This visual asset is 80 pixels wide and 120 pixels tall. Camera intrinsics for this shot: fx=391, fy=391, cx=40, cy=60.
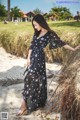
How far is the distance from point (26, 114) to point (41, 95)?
0.40 m

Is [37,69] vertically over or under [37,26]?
under

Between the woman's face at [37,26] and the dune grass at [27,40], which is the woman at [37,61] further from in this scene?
the dune grass at [27,40]

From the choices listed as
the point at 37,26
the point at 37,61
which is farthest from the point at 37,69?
the point at 37,26

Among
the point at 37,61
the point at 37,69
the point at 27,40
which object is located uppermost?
the point at 37,61

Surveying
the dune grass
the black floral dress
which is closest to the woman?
the black floral dress

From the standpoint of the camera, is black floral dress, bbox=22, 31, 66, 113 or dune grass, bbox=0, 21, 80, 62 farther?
dune grass, bbox=0, 21, 80, 62

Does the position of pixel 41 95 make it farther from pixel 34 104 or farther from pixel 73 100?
pixel 73 100

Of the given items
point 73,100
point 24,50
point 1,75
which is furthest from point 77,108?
point 24,50

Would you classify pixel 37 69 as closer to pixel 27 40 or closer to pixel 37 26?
pixel 37 26

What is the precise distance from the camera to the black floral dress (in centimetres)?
611

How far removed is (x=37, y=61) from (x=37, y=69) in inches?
5.0

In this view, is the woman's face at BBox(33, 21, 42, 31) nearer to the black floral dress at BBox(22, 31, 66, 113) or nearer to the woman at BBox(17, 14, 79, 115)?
the woman at BBox(17, 14, 79, 115)

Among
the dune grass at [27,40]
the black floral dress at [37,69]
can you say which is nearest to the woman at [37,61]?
the black floral dress at [37,69]

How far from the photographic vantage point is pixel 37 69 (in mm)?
6145
